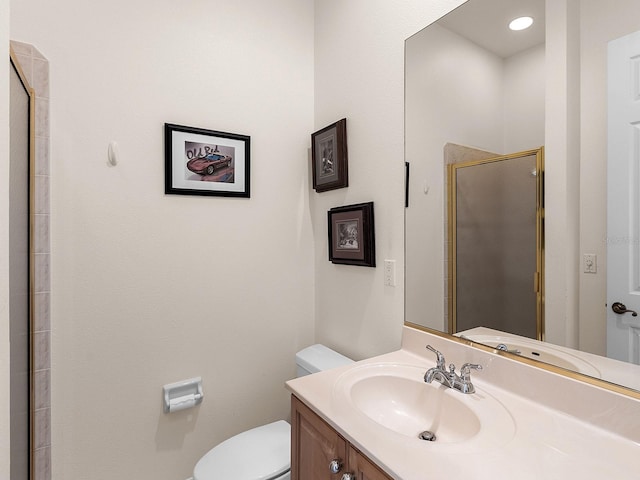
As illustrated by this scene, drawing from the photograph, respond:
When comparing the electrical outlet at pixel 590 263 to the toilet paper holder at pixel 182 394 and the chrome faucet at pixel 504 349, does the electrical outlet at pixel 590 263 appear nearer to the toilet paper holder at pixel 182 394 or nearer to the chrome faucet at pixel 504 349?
the chrome faucet at pixel 504 349

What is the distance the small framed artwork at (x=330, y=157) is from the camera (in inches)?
64.7

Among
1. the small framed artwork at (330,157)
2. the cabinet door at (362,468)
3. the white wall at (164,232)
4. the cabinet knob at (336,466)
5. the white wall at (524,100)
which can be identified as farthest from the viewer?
the small framed artwork at (330,157)

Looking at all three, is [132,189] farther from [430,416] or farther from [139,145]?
[430,416]

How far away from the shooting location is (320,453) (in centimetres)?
93

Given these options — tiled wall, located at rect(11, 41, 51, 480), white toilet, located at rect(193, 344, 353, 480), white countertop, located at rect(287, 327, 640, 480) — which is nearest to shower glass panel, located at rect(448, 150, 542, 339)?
white countertop, located at rect(287, 327, 640, 480)

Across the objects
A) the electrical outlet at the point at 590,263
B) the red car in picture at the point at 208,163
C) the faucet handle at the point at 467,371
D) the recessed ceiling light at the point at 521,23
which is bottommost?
the faucet handle at the point at 467,371

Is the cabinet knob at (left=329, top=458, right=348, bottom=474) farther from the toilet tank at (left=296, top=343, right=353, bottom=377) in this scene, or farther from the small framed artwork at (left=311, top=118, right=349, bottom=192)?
the small framed artwork at (left=311, top=118, right=349, bottom=192)

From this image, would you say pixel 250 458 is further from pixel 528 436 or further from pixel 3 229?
pixel 3 229

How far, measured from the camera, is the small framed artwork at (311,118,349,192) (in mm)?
1643

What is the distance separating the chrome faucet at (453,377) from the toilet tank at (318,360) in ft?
1.89

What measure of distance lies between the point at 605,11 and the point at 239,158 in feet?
4.68

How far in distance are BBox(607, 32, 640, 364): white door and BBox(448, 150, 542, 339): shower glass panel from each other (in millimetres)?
168

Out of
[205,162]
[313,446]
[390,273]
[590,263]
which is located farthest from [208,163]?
[590,263]

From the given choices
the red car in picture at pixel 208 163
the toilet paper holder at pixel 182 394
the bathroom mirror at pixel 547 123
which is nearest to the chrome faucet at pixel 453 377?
the bathroom mirror at pixel 547 123
